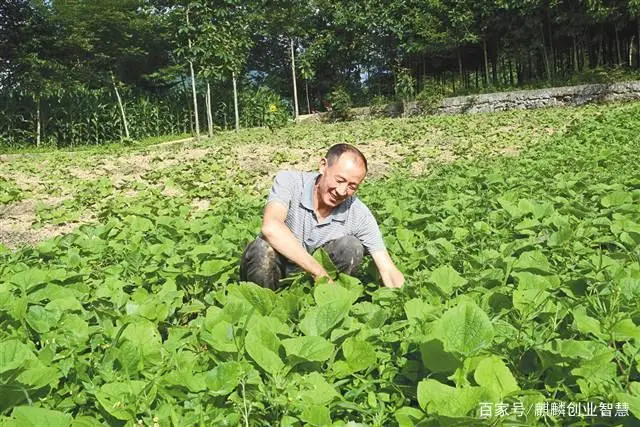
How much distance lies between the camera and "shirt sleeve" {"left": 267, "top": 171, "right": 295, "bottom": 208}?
3238 millimetres

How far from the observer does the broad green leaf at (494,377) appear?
1663mm

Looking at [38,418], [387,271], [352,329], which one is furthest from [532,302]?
[38,418]

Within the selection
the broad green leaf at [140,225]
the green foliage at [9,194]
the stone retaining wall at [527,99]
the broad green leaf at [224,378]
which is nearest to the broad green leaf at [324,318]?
the broad green leaf at [224,378]

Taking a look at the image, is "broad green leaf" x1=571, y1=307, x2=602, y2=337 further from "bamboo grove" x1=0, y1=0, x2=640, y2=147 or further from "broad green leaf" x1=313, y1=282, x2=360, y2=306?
"bamboo grove" x1=0, y1=0, x2=640, y2=147

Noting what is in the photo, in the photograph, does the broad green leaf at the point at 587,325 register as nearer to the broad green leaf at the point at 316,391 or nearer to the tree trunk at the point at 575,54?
the broad green leaf at the point at 316,391

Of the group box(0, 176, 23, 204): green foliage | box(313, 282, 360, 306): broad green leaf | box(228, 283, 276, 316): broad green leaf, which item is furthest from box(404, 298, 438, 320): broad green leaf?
box(0, 176, 23, 204): green foliage

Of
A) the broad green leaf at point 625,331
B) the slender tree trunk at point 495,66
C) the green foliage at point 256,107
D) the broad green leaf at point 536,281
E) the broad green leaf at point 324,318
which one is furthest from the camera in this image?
the green foliage at point 256,107

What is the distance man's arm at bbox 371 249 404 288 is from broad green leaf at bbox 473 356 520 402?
1271 millimetres

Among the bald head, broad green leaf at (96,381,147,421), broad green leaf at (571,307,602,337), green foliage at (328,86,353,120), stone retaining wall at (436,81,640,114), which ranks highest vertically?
green foliage at (328,86,353,120)

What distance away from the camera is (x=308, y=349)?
73.1 inches

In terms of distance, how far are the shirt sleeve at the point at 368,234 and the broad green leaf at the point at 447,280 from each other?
655mm

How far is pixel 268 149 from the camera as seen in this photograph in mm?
11641

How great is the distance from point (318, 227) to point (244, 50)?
21.8 m

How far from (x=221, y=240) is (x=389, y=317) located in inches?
76.2
